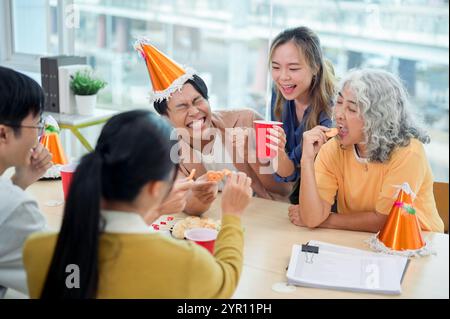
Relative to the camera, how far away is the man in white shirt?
1309 mm

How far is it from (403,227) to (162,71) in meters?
1.03

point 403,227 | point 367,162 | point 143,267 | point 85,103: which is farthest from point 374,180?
point 85,103

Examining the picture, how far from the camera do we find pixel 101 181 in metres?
1.00

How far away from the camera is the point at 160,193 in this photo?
1099 mm

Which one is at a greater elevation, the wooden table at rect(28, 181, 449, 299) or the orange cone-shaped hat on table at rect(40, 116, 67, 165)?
the orange cone-shaped hat on table at rect(40, 116, 67, 165)

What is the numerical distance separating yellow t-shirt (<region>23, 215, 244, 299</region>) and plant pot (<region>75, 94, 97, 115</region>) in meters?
2.40

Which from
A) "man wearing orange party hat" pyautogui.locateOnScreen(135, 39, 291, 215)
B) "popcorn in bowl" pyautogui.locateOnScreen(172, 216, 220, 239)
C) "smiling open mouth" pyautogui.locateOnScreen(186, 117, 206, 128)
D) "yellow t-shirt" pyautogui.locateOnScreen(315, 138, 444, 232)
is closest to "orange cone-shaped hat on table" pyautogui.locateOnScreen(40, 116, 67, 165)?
"man wearing orange party hat" pyautogui.locateOnScreen(135, 39, 291, 215)

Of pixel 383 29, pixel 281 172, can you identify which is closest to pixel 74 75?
pixel 281 172

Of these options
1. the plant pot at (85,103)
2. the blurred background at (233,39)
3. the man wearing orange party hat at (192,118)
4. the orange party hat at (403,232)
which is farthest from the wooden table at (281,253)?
the blurred background at (233,39)

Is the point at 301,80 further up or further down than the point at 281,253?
further up

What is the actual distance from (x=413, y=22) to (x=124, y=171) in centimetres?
304

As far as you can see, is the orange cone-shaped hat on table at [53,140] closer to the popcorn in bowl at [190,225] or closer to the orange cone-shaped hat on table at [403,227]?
the popcorn in bowl at [190,225]

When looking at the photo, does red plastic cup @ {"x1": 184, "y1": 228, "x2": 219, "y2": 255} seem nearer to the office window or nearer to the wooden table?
the wooden table

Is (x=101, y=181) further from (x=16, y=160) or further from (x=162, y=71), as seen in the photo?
(x=162, y=71)
